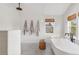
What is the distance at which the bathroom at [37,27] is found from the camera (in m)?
1.66

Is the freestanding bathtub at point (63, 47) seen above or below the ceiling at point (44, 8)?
below

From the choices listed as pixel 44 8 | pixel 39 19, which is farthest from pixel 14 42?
pixel 44 8

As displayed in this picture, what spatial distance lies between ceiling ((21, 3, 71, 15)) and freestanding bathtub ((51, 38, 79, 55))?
36cm

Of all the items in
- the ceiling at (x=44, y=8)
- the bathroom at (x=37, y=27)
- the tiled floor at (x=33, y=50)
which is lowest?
the tiled floor at (x=33, y=50)

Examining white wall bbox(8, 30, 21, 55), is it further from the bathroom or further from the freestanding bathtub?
the freestanding bathtub

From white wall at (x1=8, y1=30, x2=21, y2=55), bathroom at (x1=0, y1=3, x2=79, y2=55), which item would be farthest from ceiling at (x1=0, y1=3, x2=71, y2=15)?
white wall at (x1=8, y1=30, x2=21, y2=55)

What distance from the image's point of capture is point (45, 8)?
167 centimetres

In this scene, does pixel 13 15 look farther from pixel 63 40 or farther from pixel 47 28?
pixel 63 40

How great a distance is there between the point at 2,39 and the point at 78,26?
100 cm

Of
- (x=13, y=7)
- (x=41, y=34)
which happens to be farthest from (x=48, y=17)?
(x=13, y=7)

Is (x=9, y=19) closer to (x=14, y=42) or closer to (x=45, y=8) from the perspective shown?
(x=14, y=42)

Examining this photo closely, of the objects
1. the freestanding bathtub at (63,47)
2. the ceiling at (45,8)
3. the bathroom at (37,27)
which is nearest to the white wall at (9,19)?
the bathroom at (37,27)

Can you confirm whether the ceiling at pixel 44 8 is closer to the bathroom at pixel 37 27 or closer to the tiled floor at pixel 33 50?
the bathroom at pixel 37 27
